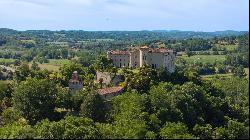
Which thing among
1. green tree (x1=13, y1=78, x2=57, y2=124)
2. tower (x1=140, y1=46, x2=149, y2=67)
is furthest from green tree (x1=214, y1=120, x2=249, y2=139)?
tower (x1=140, y1=46, x2=149, y2=67)

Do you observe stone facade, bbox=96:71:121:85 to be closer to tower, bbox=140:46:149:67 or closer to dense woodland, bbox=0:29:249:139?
dense woodland, bbox=0:29:249:139

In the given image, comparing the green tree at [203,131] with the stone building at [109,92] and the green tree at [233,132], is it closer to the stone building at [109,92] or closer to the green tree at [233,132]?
the green tree at [233,132]

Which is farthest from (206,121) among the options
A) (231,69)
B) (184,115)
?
(231,69)

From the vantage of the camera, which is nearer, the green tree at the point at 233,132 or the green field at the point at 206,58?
the green tree at the point at 233,132

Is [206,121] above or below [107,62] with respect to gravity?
below

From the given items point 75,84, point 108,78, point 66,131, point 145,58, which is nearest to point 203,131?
point 66,131

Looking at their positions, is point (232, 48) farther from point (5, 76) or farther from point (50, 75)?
point (50, 75)

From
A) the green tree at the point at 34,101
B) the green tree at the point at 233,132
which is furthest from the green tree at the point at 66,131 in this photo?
the green tree at the point at 233,132

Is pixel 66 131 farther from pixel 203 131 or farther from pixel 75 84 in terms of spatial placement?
pixel 75 84
